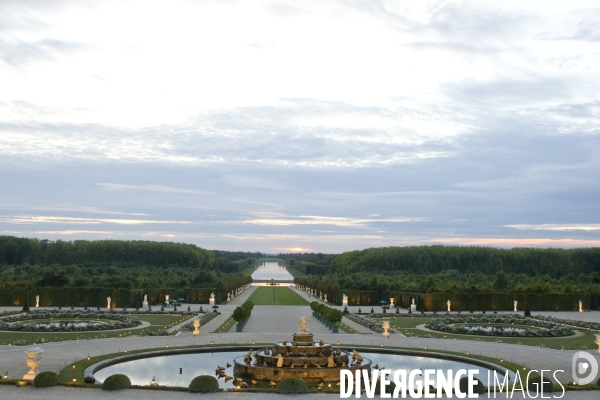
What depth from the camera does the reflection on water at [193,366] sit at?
23406 millimetres

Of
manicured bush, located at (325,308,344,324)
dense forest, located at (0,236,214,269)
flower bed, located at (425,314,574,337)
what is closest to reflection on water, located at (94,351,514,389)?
manicured bush, located at (325,308,344,324)

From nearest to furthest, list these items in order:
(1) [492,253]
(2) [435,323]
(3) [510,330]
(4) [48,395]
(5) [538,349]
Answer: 1. (4) [48,395]
2. (5) [538,349]
3. (3) [510,330]
4. (2) [435,323]
5. (1) [492,253]

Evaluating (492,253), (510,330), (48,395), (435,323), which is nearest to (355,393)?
(48,395)

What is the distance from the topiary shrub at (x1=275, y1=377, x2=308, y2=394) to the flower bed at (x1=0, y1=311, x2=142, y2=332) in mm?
22901

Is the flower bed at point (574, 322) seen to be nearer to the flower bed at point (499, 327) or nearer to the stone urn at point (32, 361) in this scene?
the flower bed at point (499, 327)

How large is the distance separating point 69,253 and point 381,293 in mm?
98128

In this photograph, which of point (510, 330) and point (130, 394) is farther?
point (510, 330)

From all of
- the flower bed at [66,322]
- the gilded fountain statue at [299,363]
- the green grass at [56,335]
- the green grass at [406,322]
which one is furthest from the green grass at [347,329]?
the flower bed at [66,322]

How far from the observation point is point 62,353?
27.8 metres

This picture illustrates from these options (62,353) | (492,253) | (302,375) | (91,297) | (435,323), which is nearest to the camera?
(302,375)

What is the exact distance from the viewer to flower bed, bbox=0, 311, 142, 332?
38531 millimetres

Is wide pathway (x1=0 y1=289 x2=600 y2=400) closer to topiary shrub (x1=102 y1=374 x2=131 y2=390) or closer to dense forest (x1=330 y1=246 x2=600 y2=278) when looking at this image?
topiary shrub (x1=102 y1=374 x2=131 y2=390)

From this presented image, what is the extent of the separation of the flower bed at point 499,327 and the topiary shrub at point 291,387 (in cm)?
2173

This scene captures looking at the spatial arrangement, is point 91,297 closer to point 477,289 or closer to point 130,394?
point 477,289
